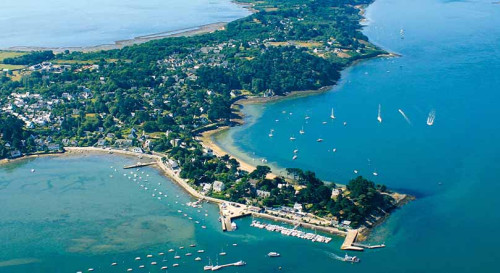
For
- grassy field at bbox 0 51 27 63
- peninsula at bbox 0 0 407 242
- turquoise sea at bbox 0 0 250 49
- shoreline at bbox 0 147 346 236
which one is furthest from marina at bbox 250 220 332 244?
turquoise sea at bbox 0 0 250 49

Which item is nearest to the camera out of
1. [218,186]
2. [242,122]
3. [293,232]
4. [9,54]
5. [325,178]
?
[293,232]

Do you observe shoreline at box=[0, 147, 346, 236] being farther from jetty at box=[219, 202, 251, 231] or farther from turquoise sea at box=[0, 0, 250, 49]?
turquoise sea at box=[0, 0, 250, 49]

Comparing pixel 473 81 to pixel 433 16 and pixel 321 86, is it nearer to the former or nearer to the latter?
pixel 321 86

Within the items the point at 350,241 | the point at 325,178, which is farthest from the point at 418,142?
the point at 350,241

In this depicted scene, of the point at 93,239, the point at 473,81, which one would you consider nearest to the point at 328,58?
the point at 473,81

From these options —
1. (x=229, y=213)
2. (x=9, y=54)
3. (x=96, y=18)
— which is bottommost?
(x=229, y=213)

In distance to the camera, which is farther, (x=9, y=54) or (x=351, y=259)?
(x=9, y=54)

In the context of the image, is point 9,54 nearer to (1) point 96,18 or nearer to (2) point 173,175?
(1) point 96,18
